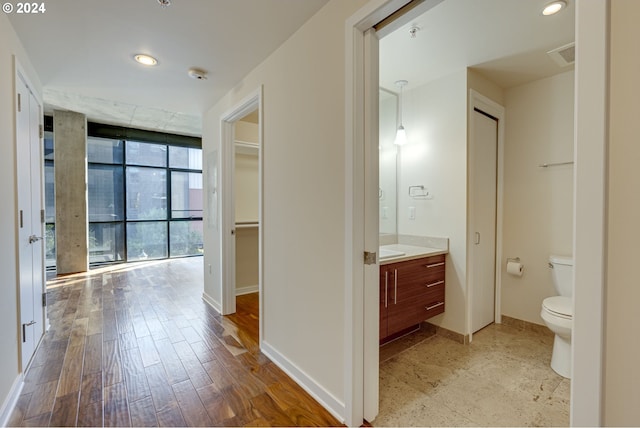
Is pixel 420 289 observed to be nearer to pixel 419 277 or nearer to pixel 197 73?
pixel 419 277

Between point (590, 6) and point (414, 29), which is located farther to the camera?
point (414, 29)

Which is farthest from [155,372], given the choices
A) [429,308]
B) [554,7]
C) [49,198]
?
[49,198]

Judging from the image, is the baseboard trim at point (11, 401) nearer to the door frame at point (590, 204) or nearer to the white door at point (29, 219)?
the white door at point (29, 219)

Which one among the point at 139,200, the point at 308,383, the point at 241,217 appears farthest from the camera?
the point at 139,200

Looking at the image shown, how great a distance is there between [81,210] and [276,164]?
486cm

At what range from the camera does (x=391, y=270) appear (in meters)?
2.24

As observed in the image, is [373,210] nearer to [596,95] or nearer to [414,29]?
[596,95]

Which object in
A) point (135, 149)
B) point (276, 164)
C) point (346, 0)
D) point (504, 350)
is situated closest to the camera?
point (346, 0)

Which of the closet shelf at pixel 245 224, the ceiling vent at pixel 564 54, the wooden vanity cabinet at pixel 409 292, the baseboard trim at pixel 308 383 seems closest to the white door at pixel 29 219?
the baseboard trim at pixel 308 383

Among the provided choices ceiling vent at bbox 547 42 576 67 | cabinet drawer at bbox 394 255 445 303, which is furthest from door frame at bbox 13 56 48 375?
ceiling vent at bbox 547 42 576 67

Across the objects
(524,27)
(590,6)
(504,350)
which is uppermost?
(524,27)

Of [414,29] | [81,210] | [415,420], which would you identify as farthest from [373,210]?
[81,210]

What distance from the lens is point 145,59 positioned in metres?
2.37

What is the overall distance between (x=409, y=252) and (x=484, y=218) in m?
0.98
